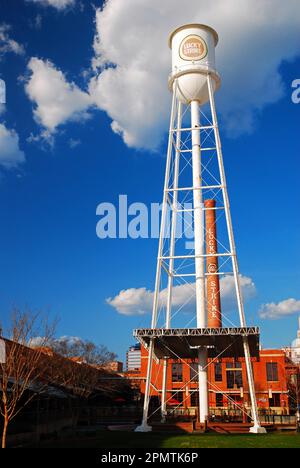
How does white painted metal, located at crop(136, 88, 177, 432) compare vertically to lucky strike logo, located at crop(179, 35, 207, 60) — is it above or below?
below

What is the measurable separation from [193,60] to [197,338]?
1988 cm

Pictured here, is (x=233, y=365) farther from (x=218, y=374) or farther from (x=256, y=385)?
(x=256, y=385)

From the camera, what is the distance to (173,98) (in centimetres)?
3772

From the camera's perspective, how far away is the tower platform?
31.8 metres

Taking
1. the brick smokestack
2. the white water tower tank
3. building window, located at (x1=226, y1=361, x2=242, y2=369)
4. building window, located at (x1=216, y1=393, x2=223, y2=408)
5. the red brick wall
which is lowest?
building window, located at (x1=216, y1=393, x2=223, y2=408)

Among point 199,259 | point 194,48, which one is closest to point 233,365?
point 199,259

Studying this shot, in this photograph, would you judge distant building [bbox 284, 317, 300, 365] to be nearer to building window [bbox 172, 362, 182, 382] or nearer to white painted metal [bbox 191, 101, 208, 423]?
building window [bbox 172, 362, 182, 382]

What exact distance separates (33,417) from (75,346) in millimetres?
23836

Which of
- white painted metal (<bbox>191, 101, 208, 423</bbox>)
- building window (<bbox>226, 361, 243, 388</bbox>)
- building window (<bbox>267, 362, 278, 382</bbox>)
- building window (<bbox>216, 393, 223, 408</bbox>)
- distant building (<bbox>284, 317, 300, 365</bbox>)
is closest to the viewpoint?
white painted metal (<bbox>191, 101, 208, 423</bbox>)

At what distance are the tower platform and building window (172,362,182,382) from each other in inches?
966

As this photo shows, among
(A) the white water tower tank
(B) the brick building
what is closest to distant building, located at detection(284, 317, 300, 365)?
(B) the brick building
